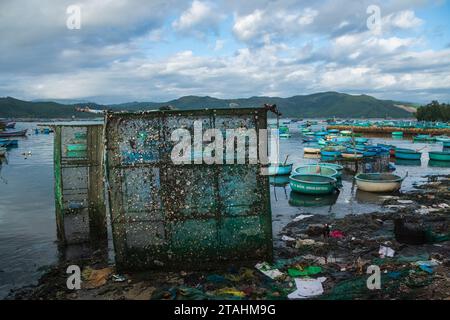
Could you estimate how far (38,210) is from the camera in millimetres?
15945

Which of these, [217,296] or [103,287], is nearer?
[217,296]

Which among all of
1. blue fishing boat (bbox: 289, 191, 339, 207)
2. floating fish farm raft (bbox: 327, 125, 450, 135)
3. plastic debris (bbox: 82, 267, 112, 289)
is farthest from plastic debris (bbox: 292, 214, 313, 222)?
floating fish farm raft (bbox: 327, 125, 450, 135)

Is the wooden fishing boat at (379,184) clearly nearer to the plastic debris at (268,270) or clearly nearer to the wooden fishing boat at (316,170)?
the wooden fishing boat at (316,170)

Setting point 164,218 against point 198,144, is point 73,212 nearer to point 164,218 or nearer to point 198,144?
point 164,218

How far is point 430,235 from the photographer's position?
372 inches

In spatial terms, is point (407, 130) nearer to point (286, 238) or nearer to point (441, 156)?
point (441, 156)

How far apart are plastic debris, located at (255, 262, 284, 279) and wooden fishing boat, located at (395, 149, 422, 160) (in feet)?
105

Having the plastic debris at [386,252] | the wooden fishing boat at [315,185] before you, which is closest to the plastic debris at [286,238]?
the plastic debris at [386,252]

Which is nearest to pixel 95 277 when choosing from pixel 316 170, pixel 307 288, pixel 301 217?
pixel 307 288

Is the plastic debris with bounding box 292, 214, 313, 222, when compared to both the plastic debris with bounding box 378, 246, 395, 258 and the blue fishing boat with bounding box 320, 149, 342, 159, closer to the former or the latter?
the plastic debris with bounding box 378, 246, 395, 258

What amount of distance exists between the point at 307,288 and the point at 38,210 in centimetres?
1356

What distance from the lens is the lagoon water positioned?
9453 millimetres
